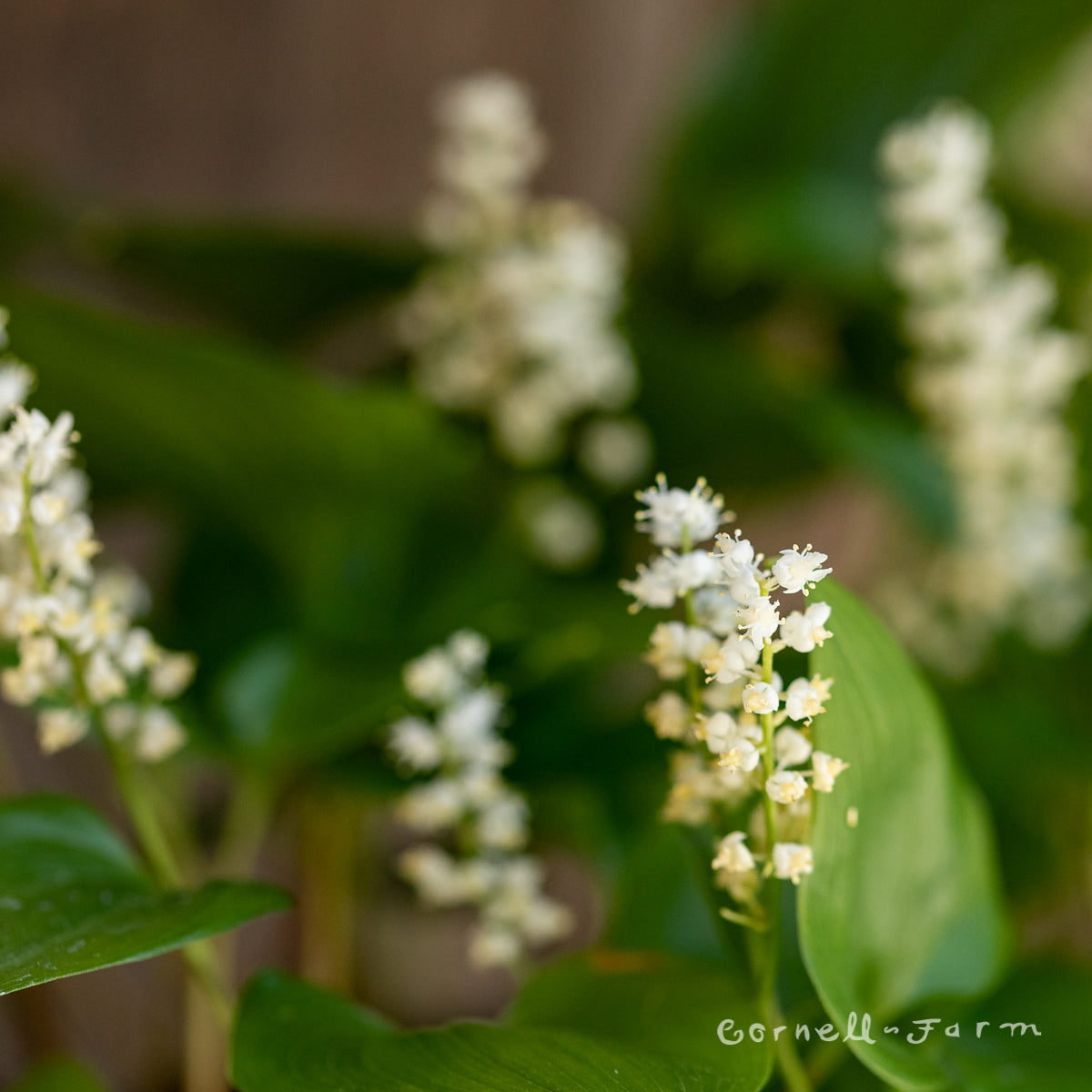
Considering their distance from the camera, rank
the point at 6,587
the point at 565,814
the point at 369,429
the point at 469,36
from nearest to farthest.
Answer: the point at 6,587 → the point at 369,429 → the point at 565,814 → the point at 469,36

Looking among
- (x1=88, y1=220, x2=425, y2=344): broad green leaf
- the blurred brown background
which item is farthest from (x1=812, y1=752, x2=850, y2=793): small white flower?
the blurred brown background

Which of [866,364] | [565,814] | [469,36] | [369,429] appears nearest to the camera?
[369,429]

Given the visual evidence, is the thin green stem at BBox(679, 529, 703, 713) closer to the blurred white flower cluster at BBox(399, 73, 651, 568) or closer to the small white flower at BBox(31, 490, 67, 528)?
the small white flower at BBox(31, 490, 67, 528)

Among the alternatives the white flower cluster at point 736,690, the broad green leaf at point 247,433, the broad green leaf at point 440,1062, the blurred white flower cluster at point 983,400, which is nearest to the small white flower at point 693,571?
the white flower cluster at point 736,690

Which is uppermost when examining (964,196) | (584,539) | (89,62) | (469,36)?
(469,36)

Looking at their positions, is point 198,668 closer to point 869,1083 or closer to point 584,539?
point 584,539

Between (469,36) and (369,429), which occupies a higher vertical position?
(469,36)

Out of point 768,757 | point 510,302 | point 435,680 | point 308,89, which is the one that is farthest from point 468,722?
point 308,89

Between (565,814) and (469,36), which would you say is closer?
(565,814)

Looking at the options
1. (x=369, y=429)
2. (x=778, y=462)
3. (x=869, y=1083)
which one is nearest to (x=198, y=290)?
(x=369, y=429)
